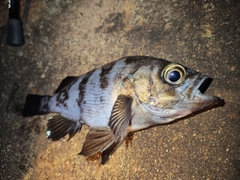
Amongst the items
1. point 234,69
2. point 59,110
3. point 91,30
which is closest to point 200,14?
point 234,69

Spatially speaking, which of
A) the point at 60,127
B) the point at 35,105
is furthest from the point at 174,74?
the point at 35,105

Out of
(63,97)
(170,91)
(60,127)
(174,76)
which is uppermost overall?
(174,76)

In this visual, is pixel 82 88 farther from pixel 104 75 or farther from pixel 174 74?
pixel 174 74

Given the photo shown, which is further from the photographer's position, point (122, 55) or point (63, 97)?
point (122, 55)

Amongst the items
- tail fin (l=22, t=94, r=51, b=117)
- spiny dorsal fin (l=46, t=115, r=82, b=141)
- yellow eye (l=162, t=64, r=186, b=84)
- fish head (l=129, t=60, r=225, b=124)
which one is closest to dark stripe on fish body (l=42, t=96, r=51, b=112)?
tail fin (l=22, t=94, r=51, b=117)

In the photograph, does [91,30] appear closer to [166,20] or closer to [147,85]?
[166,20]

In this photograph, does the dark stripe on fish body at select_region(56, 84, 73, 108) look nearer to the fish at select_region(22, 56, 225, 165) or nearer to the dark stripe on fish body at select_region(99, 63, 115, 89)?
the fish at select_region(22, 56, 225, 165)
